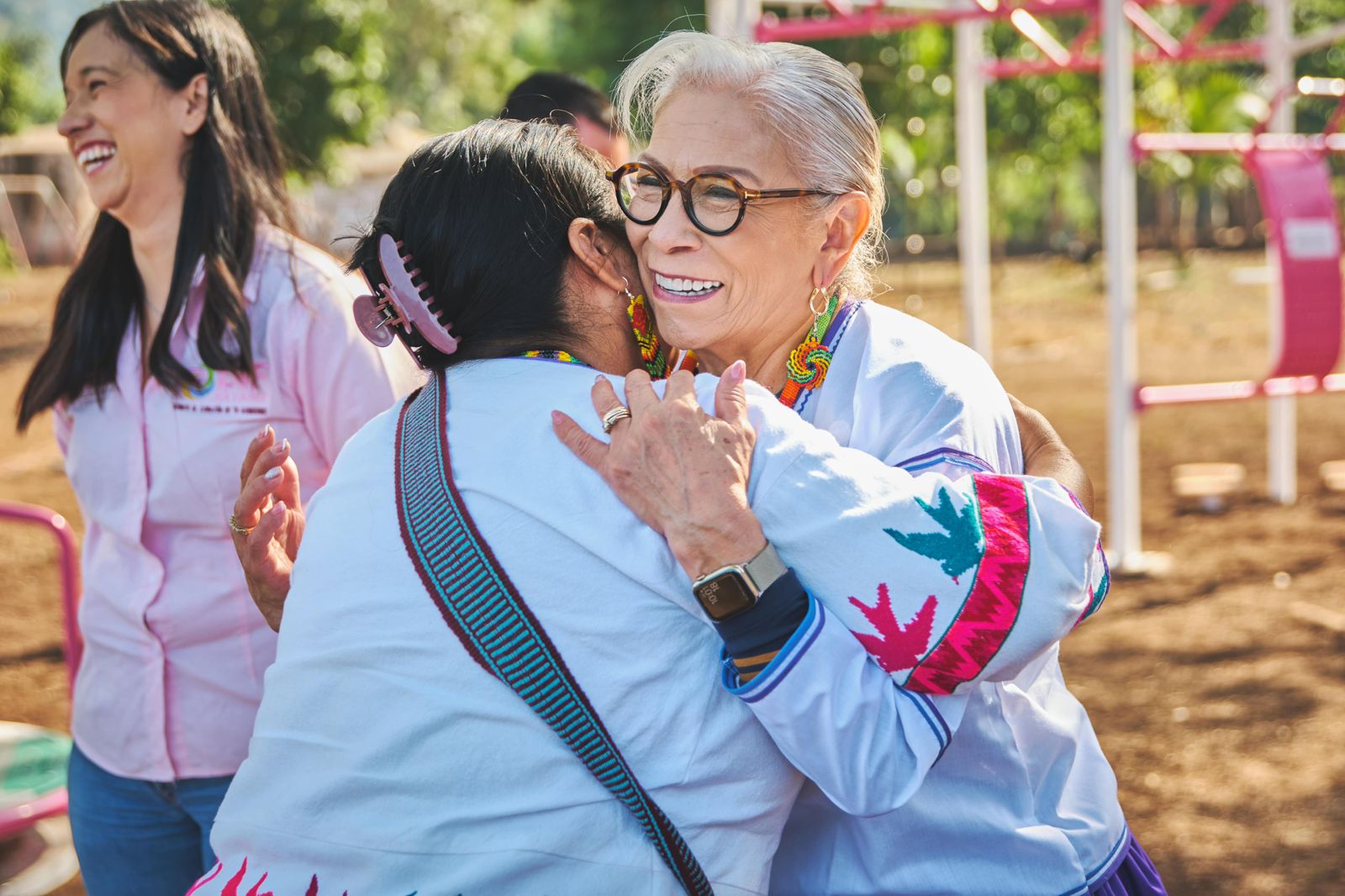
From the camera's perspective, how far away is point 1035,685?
1741 mm

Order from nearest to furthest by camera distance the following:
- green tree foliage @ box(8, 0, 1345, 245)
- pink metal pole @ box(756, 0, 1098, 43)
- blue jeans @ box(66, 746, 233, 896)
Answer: blue jeans @ box(66, 746, 233, 896), pink metal pole @ box(756, 0, 1098, 43), green tree foliage @ box(8, 0, 1345, 245)

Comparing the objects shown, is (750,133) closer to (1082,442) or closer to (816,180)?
(816,180)

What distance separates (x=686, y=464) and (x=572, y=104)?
9.44 feet

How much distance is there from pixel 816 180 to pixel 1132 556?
5.45 m

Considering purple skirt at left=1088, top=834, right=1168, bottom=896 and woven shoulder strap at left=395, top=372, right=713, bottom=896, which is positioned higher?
woven shoulder strap at left=395, top=372, right=713, bottom=896

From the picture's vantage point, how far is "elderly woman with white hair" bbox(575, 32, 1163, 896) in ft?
5.16

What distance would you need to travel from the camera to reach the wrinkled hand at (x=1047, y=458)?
176 centimetres

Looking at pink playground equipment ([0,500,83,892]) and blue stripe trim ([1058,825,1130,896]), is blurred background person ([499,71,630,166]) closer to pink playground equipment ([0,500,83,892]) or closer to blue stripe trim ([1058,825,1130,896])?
pink playground equipment ([0,500,83,892])

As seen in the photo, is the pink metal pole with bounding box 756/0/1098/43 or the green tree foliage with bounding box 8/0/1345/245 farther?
the green tree foliage with bounding box 8/0/1345/245

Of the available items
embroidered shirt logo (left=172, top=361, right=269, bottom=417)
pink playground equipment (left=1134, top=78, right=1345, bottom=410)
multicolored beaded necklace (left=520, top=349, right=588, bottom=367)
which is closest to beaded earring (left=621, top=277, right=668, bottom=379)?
multicolored beaded necklace (left=520, top=349, right=588, bottom=367)

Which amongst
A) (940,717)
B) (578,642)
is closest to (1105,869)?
(940,717)

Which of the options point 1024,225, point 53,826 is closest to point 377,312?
point 53,826

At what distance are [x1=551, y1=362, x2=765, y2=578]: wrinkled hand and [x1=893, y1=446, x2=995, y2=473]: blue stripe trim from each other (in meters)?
0.25

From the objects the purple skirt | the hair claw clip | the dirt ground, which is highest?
the hair claw clip
